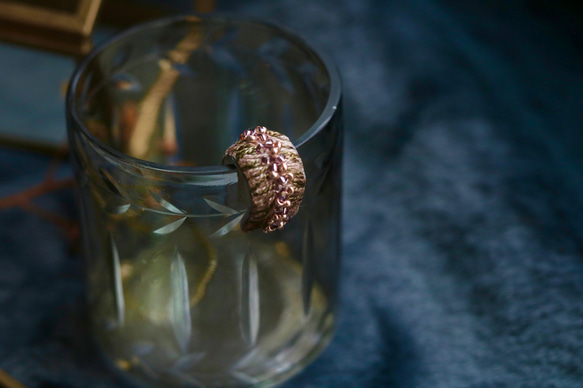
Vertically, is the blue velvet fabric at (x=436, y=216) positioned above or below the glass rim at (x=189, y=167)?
below

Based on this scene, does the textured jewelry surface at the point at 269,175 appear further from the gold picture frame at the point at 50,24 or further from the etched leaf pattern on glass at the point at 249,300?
the gold picture frame at the point at 50,24

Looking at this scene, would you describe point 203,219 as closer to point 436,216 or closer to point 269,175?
point 269,175

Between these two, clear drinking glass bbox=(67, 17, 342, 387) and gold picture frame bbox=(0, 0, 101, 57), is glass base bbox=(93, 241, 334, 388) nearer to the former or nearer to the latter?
clear drinking glass bbox=(67, 17, 342, 387)

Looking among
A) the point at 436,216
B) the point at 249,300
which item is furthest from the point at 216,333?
the point at 436,216

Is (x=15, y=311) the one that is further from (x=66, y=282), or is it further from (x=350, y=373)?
(x=350, y=373)

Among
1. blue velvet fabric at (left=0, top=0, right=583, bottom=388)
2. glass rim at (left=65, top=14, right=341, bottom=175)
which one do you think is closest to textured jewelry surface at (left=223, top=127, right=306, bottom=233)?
glass rim at (left=65, top=14, right=341, bottom=175)

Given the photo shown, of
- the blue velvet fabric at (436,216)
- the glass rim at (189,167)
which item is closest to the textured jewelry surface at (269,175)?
the glass rim at (189,167)

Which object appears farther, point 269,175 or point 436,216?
point 436,216
